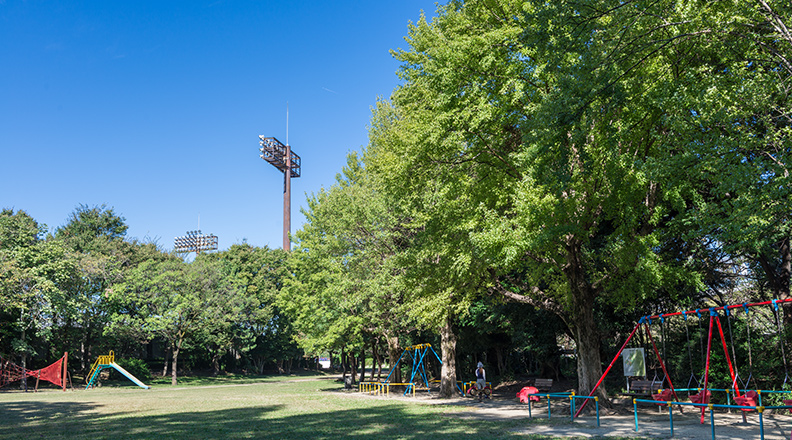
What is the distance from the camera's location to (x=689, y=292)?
21000mm

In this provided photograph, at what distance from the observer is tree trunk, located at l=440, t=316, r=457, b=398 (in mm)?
23594

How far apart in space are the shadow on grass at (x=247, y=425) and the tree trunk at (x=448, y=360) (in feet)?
17.0

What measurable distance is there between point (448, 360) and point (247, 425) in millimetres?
11480

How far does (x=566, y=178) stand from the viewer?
1132cm

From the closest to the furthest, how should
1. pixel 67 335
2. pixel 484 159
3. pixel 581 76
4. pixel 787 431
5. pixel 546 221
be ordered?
pixel 581 76
pixel 787 431
pixel 546 221
pixel 484 159
pixel 67 335

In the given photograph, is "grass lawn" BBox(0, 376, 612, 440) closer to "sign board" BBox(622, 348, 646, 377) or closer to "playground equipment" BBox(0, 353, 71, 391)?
"sign board" BBox(622, 348, 646, 377)

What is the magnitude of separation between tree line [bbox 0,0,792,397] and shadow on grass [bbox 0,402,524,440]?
13.7 ft

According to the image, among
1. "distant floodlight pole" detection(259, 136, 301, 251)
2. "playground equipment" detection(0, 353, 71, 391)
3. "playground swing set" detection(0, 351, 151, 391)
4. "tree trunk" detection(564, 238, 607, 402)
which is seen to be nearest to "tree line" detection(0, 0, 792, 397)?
"tree trunk" detection(564, 238, 607, 402)

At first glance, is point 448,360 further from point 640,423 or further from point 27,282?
point 27,282

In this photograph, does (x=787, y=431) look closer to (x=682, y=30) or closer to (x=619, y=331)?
(x=682, y=30)

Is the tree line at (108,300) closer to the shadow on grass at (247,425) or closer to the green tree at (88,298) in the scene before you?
the green tree at (88,298)

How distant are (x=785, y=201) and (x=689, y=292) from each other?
41.9 feet

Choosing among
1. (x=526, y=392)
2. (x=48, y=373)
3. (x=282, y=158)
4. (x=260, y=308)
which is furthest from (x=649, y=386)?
(x=282, y=158)

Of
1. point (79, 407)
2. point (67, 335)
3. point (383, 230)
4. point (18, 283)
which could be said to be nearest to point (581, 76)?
point (383, 230)
